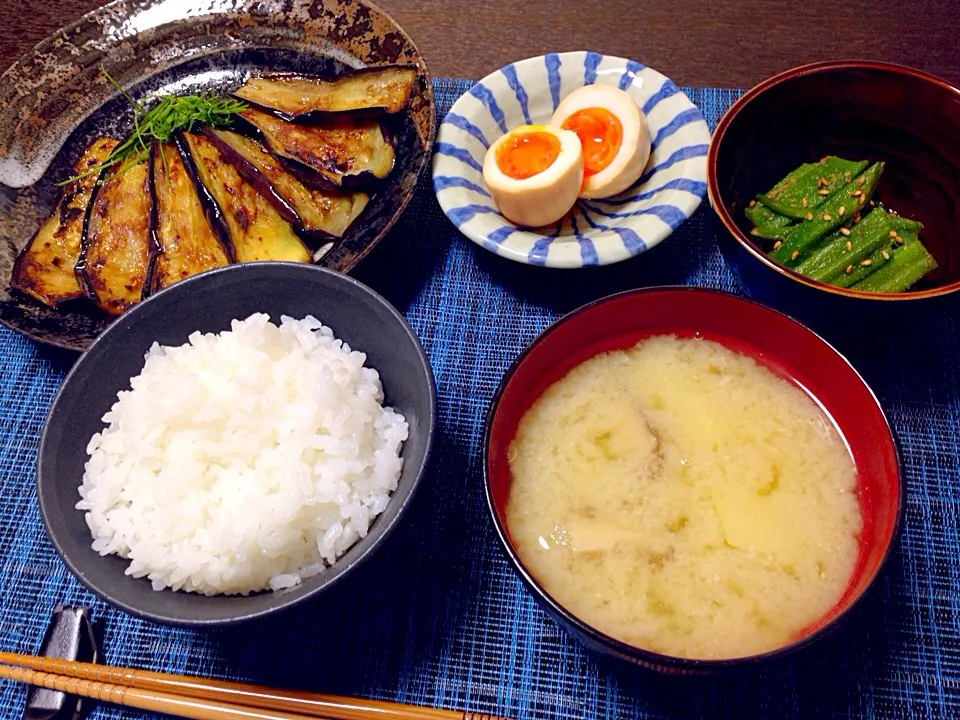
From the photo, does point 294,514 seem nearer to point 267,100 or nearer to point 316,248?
point 316,248

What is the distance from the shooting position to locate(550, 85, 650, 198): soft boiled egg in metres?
1.92

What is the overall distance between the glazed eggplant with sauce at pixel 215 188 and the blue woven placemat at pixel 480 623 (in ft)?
0.85

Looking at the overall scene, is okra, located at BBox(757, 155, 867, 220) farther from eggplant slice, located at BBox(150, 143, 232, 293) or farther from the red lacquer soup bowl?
eggplant slice, located at BBox(150, 143, 232, 293)

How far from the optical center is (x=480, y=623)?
147 cm

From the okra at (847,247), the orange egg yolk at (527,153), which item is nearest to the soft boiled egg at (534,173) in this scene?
the orange egg yolk at (527,153)

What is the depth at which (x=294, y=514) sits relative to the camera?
1.32 meters

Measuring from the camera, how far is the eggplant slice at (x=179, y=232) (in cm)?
180

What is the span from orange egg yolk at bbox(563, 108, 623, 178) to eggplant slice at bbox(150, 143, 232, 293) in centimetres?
102

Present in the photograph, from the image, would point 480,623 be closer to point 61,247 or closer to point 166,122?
point 61,247

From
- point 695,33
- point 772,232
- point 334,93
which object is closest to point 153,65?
point 334,93

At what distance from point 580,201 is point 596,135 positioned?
7.4 inches

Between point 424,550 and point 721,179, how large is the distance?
3.71 feet

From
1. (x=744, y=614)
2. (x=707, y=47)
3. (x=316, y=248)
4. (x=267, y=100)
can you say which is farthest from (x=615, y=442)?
(x=707, y=47)

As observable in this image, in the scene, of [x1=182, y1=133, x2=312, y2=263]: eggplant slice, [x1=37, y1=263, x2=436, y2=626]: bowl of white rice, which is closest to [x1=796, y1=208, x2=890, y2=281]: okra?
[x1=37, y1=263, x2=436, y2=626]: bowl of white rice
